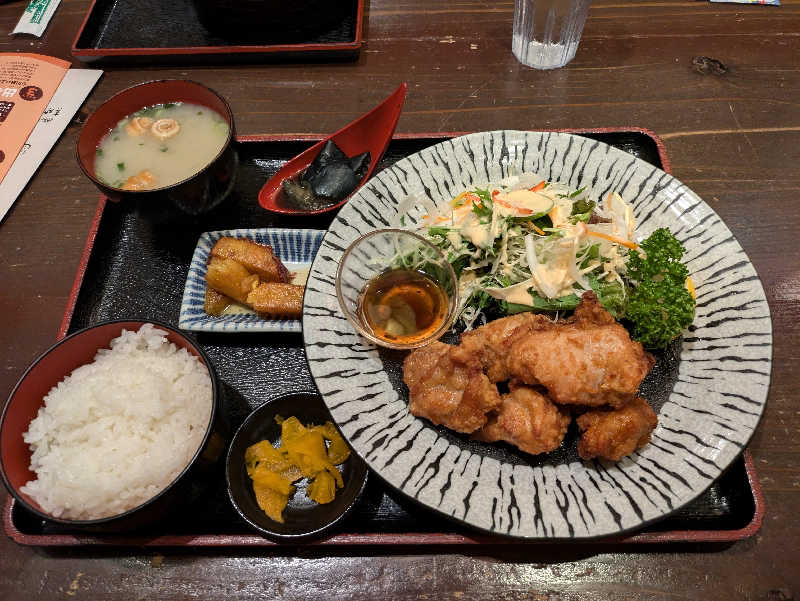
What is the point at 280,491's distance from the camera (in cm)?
197

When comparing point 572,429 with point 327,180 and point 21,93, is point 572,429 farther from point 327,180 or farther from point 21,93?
point 21,93

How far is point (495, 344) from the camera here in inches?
83.8

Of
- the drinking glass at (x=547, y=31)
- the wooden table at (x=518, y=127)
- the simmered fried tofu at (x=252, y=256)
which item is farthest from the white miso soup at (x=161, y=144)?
the drinking glass at (x=547, y=31)

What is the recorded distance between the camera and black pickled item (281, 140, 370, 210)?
269cm

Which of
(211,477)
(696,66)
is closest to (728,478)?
(211,477)

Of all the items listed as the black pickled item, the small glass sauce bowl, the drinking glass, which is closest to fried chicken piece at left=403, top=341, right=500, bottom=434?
the small glass sauce bowl

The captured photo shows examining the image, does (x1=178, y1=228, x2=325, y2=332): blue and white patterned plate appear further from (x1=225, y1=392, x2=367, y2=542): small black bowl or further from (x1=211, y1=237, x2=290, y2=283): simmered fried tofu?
(x1=225, y1=392, x2=367, y2=542): small black bowl

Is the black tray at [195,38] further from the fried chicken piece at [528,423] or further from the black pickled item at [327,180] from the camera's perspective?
the fried chicken piece at [528,423]

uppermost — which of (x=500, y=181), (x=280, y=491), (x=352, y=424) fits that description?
(x=500, y=181)

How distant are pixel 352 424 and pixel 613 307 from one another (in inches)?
49.3

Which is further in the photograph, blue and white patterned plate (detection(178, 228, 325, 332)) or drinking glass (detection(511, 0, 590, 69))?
drinking glass (detection(511, 0, 590, 69))

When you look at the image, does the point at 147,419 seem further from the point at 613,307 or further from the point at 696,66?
the point at 696,66

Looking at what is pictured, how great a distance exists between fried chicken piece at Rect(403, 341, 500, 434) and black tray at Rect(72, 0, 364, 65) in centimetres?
240

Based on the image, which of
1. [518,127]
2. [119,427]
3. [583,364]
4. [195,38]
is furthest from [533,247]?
[195,38]
